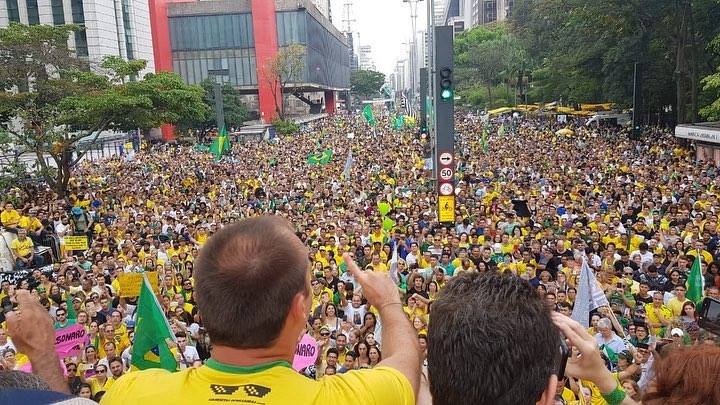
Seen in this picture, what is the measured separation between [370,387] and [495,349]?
0.33 meters

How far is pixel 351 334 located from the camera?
747 centimetres

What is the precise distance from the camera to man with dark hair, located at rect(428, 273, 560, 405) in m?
1.54

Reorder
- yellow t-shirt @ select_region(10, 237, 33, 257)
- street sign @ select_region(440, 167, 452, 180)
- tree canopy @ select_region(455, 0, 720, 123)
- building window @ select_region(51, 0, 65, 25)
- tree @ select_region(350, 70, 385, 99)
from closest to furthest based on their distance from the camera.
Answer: yellow t-shirt @ select_region(10, 237, 33, 257), street sign @ select_region(440, 167, 452, 180), tree canopy @ select_region(455, 0, 720, 123), building window @ select_region(51, 0, 65, 25), tree @ select_region(350, 70, 385, 99)

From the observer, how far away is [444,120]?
14.5 m

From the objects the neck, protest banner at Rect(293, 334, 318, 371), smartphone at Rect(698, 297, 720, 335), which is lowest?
protest banner at Rect(293, 334, 318, 371)

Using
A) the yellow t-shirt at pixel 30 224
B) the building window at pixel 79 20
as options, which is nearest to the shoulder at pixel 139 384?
the yellow t-shirt at pixel 30 224

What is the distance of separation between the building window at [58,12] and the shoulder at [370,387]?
55.0 m

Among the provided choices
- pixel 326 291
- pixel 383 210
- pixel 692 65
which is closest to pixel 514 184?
pixel 383 210

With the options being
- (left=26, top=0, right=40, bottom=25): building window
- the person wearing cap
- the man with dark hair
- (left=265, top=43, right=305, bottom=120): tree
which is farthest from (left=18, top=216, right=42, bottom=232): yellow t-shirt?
(left=265, top=43, right=305, bottom=120): tree

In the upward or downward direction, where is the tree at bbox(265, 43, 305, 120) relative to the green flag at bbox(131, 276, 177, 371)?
upward

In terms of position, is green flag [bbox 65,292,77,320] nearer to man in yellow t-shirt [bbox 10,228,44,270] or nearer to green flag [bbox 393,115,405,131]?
man in yellow t-shirt [bbox 10,228,44,270]

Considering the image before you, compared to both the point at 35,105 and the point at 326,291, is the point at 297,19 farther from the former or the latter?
the point at 326,291

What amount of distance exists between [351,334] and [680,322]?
3.90 m

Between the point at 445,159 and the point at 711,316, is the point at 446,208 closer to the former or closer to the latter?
the point at 445,159
